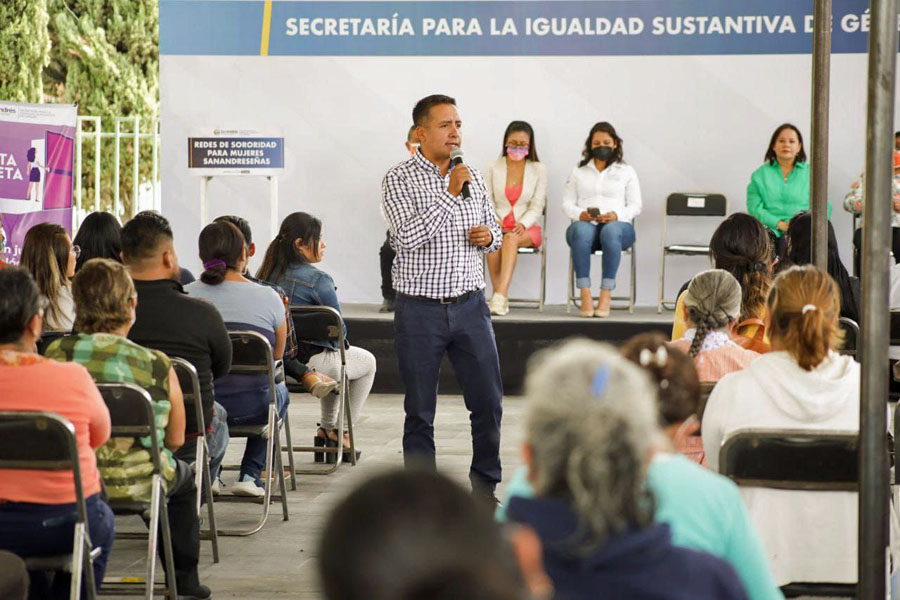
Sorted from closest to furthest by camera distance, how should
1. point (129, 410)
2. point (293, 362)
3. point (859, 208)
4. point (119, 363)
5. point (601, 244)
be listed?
1. point (129, 410)
2. point (119, 363)
3. point (293, 362)
4. point (859, 208)
5. point (601, 244)

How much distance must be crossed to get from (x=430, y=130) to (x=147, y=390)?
5.82 ft

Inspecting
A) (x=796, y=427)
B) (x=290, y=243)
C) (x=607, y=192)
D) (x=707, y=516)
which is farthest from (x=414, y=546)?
(x=607, y=192)

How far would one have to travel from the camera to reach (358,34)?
10.2 meters

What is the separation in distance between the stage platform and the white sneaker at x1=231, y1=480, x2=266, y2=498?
340cm

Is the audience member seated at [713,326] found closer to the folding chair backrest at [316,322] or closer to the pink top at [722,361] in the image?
the pink top at [722,361]

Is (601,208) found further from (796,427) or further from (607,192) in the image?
(796,427)

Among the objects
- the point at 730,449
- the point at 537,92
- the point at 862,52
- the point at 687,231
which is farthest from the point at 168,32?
the point at 730,449

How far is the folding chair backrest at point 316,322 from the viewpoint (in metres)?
6.06

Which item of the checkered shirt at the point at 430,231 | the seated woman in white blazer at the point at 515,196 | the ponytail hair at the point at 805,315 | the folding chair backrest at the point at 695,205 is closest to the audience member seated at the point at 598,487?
the ponytail hair at the point at 805,315

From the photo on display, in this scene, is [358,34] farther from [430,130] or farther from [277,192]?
[430,130]

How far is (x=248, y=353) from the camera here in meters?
5.09

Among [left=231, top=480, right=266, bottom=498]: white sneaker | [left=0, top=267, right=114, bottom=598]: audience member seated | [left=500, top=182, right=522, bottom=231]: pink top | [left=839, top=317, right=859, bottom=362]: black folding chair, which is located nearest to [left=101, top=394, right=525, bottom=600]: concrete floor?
[left=231, top=480, right=266, bottom=498]: white sneaker

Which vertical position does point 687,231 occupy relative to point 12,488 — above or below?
above

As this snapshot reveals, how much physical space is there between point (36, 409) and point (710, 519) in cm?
195
